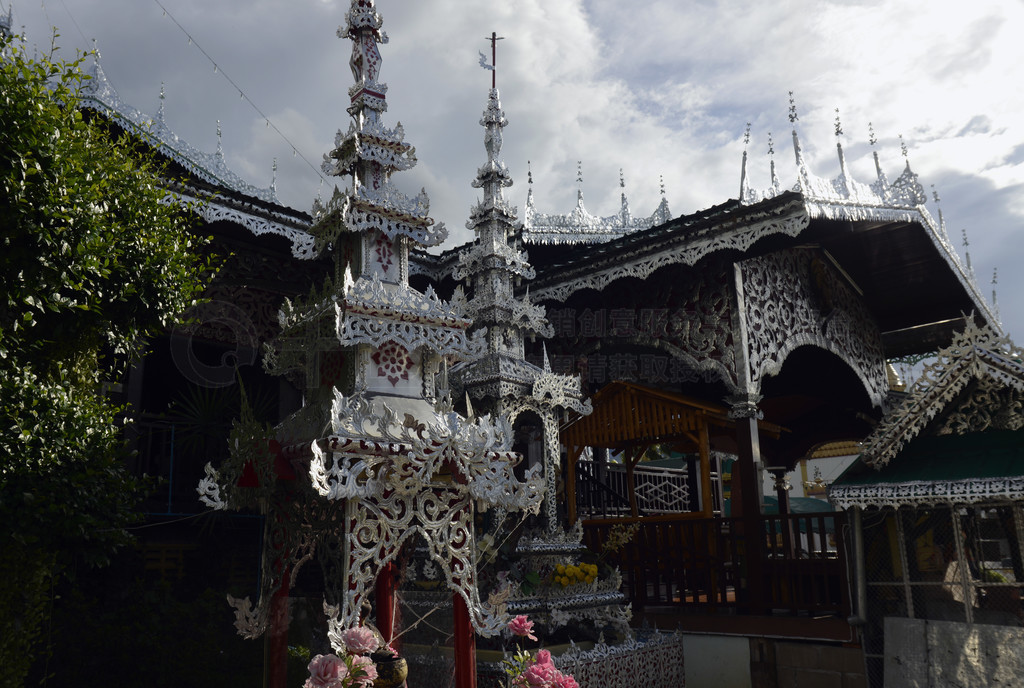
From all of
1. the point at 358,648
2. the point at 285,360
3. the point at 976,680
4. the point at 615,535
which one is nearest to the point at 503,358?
the point at 615,535

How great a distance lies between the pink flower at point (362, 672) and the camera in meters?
3.85

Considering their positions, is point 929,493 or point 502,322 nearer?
point 929,493

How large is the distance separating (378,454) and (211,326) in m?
6.55

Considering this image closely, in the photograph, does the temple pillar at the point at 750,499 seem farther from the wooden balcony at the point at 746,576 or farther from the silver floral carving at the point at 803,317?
the silver floral carving at the point at 803,317

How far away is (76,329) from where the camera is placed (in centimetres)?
565

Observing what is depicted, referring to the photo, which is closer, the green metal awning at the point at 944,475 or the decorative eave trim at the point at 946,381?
the green metal awning at the point at 944,475

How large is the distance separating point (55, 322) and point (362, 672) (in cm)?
371

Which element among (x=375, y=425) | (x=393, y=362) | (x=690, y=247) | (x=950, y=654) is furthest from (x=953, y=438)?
(x=375, y=425)

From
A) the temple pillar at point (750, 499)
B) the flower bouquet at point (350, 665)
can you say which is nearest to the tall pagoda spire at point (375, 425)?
the flower bouquet at point (350, 665)

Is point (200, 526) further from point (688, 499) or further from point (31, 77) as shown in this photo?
point (688, 499)

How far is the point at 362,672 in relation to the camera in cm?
386

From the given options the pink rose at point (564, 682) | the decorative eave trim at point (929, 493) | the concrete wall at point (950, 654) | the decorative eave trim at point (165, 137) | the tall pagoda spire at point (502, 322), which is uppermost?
the decorative eave trim at point (165, 137)

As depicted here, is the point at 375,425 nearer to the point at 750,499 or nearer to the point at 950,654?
the point at 950,654

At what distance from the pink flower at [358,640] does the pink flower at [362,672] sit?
0.17ft
